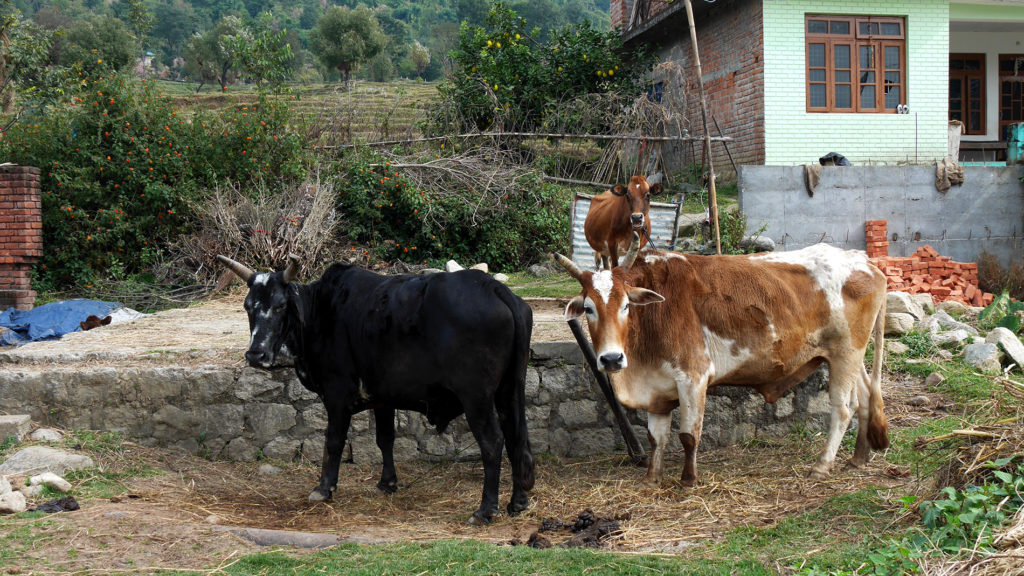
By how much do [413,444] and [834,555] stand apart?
11.8 feet

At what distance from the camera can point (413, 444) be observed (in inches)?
274

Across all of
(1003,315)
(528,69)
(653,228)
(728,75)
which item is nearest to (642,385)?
(653,228)

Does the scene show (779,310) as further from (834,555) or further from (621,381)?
(834,555)

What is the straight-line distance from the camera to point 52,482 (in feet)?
18.7

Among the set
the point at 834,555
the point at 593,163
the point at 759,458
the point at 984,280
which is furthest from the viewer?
the point at 593,163

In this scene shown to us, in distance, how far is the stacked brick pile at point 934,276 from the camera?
12820 mm

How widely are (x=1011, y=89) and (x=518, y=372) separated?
19.8 meters

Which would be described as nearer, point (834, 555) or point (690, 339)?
point (834, 555)

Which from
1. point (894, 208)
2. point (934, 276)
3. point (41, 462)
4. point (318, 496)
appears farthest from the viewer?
point (894, 208)

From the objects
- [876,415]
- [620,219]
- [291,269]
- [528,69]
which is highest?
[528,69]

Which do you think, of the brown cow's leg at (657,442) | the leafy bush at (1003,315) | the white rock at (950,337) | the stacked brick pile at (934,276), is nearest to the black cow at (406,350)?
the brown cow's leg at (657,442)

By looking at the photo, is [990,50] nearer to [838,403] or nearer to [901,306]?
[901,306]

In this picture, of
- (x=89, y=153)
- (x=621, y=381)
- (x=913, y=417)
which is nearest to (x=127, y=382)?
(x=621, y=381)

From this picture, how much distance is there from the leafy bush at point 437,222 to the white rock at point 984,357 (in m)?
7.16
